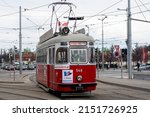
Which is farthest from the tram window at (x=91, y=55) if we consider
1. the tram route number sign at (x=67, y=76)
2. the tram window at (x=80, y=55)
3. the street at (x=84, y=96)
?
the street at (x=84, y=96)

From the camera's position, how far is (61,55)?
67.7 feet

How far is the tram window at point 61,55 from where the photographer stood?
20.4 metres

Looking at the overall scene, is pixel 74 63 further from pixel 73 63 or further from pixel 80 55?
pixel 80 55

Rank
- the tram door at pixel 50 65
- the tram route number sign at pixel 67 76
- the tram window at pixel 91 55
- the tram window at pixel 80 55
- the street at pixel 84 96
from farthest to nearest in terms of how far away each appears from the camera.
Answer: the tram door at pixel 50 65, the street at pixel 84 96, the tram window at pixel 91 55, the tram window at pixel 80 55, the tram route number sign at pixel 67 76

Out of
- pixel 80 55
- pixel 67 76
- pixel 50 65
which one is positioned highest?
pixel 80 55

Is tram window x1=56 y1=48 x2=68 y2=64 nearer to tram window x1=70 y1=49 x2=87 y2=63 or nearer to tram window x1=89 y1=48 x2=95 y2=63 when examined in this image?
tram window x1=70 y1=49 x2=87 y2=63

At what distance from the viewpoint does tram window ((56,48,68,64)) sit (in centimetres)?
2041

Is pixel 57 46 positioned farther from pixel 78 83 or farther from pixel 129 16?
pixel 129 16

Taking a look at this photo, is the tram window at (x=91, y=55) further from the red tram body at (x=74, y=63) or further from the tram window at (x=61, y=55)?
the tram window at (x=61, y=55)

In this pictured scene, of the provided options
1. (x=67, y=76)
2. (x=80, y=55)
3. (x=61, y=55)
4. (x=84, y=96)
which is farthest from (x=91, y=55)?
(x=84, y=96)

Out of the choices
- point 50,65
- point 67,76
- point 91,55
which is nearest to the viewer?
point 67,76

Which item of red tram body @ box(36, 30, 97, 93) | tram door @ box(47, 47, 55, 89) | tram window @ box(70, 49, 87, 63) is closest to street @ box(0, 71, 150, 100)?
red tram body @ box(36, 30, 97, 93)

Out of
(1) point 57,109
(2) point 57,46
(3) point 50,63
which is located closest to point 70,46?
(2) point 57,46

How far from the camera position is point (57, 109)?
33.3 ft
